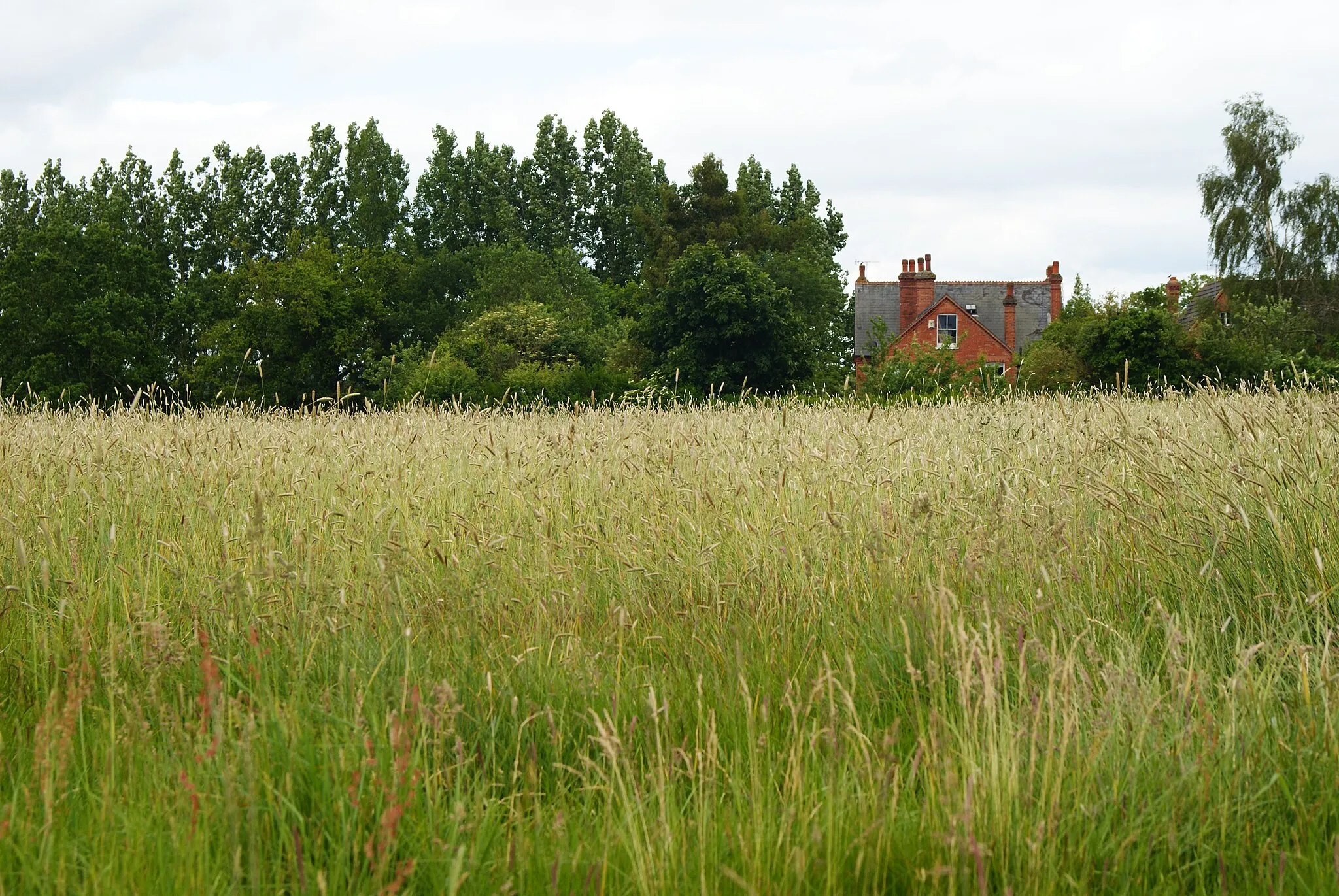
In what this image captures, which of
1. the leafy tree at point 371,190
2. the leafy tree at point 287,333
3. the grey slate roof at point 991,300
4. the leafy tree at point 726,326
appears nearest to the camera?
the leafy tree at point 726,326

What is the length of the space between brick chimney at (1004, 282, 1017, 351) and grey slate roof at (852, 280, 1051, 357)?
24cm

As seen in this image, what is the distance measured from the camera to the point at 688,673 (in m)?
2.79

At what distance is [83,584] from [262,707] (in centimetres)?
160

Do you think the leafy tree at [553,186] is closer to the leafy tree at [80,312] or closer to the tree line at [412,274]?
the tree line at [412,274]

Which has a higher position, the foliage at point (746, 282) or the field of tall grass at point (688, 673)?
the foliage at point (746, 282)

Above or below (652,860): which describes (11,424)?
above

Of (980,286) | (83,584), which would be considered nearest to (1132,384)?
(83,584)

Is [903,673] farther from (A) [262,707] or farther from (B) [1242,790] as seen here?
(A) [262,707]

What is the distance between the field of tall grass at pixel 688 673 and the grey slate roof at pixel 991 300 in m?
51.4

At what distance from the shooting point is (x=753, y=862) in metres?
1.72

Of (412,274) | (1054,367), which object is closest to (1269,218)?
(1054,367)

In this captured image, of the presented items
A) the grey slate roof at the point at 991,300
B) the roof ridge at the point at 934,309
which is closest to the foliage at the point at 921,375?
the roof ridge at the point at 934,309

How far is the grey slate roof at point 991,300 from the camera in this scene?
55072 millimetres

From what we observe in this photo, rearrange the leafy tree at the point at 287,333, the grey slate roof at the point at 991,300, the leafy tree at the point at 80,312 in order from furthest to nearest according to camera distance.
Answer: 1. the grey slate roof at the point at 991,300
2. the leafy tree at the point at 80,312
3. the leafy tree at the point at 287,333
